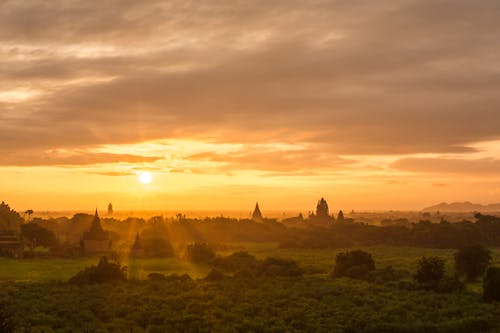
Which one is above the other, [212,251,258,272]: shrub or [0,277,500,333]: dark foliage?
[212,251,258,272]: shrub

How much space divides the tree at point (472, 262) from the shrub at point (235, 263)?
25.2 metres

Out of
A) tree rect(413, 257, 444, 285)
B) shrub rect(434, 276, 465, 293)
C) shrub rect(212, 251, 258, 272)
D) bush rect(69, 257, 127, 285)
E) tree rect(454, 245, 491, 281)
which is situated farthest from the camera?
shrub rect(212, 251, 258, 272)

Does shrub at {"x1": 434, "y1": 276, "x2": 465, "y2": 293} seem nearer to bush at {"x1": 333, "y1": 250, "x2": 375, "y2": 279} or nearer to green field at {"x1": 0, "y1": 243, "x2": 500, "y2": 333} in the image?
green field at {"x1": 0, "y1": 243, "x2": 500, "y2": 333}

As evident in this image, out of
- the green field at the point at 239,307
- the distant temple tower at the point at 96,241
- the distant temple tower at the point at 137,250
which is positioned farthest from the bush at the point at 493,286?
the distant temple tower at the point at 96,241

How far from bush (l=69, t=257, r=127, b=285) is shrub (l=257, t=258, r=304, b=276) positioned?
16552 mm

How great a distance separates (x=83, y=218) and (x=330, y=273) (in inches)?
4252

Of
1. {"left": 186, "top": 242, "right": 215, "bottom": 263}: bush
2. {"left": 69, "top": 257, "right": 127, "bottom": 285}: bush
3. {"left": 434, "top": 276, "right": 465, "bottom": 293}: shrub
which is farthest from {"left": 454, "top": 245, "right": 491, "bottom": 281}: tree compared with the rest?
{"left": 69, "top": 257, "right": 127, "bottom": 285}: bush

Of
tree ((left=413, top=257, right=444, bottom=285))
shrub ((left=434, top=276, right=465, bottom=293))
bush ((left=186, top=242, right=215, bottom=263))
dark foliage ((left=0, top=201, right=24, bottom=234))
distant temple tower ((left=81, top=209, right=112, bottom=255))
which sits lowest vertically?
shrub ((left=434, top=276, right=465, bottom=293))

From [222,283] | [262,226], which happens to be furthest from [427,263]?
[262,226]

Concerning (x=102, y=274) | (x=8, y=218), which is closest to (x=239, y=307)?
(x=102, y=274)

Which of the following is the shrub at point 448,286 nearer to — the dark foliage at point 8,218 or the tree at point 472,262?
the tree at point 472,262

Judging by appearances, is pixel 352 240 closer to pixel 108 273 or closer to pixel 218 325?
pixel 108 273

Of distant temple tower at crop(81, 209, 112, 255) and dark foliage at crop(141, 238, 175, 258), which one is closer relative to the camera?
distant temple tower at crop(81, 209, 112, 255)

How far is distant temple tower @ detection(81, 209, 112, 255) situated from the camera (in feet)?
311
